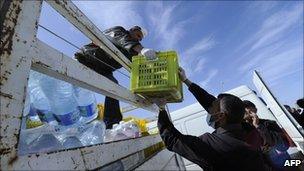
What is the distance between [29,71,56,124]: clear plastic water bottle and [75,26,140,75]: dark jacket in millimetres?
710

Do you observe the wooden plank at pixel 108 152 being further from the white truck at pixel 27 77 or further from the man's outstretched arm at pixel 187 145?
the man's outstretched arm at pixel 187 145

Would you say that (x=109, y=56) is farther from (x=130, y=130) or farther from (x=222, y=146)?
(x=222, y=146)

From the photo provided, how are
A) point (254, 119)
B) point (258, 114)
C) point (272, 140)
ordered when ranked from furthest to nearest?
point (258, 114) → point (254, 119) → point (272, 140)

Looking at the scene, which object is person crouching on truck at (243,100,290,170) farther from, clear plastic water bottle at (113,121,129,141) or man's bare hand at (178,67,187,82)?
clear plastic water bottle at (113,121,129,141)

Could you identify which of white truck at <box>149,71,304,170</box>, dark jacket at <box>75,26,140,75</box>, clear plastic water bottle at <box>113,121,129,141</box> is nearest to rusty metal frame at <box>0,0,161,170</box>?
clear plastic water bottle at <box>113,121,129,141</box>

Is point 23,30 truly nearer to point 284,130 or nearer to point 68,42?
point 68,42

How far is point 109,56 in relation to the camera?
10.5 ft

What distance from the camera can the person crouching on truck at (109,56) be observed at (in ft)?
9.75

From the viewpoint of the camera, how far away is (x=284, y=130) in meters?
4.19

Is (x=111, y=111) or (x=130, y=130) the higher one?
(x=111, y=111)

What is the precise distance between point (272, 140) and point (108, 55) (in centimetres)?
230

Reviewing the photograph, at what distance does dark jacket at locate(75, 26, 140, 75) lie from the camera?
2.93 metres

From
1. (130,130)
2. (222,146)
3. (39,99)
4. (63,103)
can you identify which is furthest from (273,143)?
(39,99)

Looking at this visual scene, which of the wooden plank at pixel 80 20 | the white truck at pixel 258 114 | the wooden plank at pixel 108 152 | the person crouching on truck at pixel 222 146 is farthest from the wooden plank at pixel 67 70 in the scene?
the white truck at pixel 258 114
